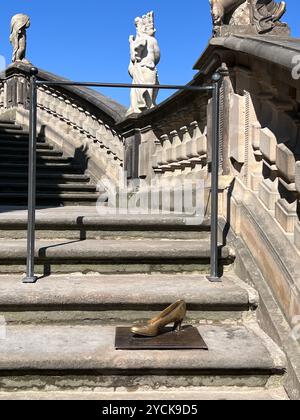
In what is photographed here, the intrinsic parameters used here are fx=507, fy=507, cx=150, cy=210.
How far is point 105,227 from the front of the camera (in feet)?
12.9

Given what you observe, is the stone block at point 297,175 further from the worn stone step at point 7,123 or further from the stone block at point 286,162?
the worn stone step at point 7,123

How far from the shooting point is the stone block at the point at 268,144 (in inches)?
123

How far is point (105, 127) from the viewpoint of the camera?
8281mm

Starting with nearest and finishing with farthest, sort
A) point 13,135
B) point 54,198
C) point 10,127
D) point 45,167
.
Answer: point 54,198 < point 45,167 < point 13,135 < point 10,127

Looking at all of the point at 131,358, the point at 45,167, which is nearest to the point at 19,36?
the point at 45,167

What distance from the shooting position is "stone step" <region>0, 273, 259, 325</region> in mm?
2910

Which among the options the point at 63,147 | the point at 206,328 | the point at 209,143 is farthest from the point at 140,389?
the point at 63,147

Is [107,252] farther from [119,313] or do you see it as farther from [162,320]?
[162,320]

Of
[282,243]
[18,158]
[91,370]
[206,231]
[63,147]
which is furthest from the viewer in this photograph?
[63,147]

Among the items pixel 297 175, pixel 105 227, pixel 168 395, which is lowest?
pixel 168 395

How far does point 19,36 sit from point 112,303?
11.6 metres

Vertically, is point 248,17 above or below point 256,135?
above
